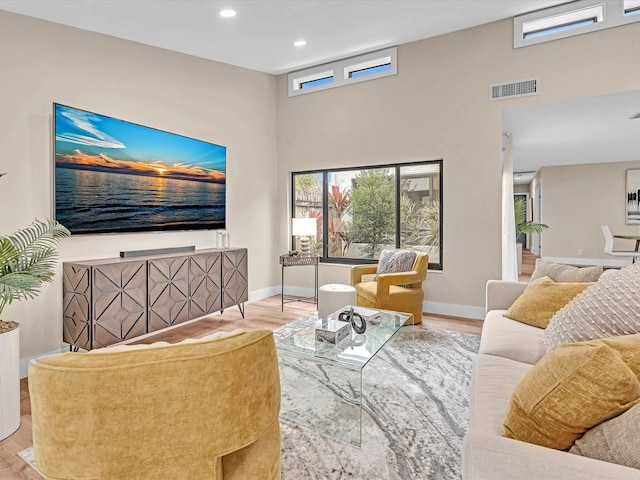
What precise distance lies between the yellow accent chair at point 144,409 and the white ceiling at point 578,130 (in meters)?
4.49

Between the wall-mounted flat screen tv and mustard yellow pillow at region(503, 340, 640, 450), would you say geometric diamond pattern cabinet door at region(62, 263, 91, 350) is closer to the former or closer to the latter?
the wall-mounted flat screen tv

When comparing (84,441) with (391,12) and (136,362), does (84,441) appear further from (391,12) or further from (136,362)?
(391,12)

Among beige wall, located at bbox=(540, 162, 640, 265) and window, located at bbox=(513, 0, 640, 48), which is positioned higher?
window, located at bbox=(513, 0, 640, 48)

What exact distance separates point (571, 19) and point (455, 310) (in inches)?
136

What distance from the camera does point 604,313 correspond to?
5.48 feet

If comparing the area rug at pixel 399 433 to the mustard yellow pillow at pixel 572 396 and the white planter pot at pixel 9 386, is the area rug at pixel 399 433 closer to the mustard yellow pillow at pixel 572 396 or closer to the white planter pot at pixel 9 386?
the white planter pot at pixel 9 386

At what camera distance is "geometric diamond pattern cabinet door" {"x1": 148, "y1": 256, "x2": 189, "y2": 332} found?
3.44 m

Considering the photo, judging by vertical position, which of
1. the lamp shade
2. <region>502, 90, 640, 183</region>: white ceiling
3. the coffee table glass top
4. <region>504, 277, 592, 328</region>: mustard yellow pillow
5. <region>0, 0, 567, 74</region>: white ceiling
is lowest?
the coffee table glass top

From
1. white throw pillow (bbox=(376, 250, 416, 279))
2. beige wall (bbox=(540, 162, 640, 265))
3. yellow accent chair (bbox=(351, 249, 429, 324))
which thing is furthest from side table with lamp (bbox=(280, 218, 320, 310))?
beige wall (bbox=(540, 162, 640, 265))

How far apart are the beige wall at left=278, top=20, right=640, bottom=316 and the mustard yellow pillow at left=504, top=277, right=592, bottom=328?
6.07ft

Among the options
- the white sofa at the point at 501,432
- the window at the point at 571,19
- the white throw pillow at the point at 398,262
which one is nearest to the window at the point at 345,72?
the window at the point at 571,19

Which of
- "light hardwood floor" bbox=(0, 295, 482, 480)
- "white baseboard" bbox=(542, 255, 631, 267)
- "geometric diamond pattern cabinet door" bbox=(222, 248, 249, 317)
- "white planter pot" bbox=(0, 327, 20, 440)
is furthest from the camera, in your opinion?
"white baseboard" bbox=(542, 255, 631, 267)

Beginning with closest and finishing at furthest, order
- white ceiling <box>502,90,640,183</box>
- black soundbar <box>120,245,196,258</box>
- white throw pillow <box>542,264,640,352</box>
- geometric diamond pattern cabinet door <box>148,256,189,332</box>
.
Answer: white throw pillow <box>542,264,640,352</box> → geometric diamond pattern cabinet door <box>148,256,189,332</box> → black soundbar <box>120,245,196,258</box> → white ceiling <box>502,90,640,183</box>

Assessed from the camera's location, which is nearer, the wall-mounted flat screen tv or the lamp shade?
the wall-mounted flat screen tv
